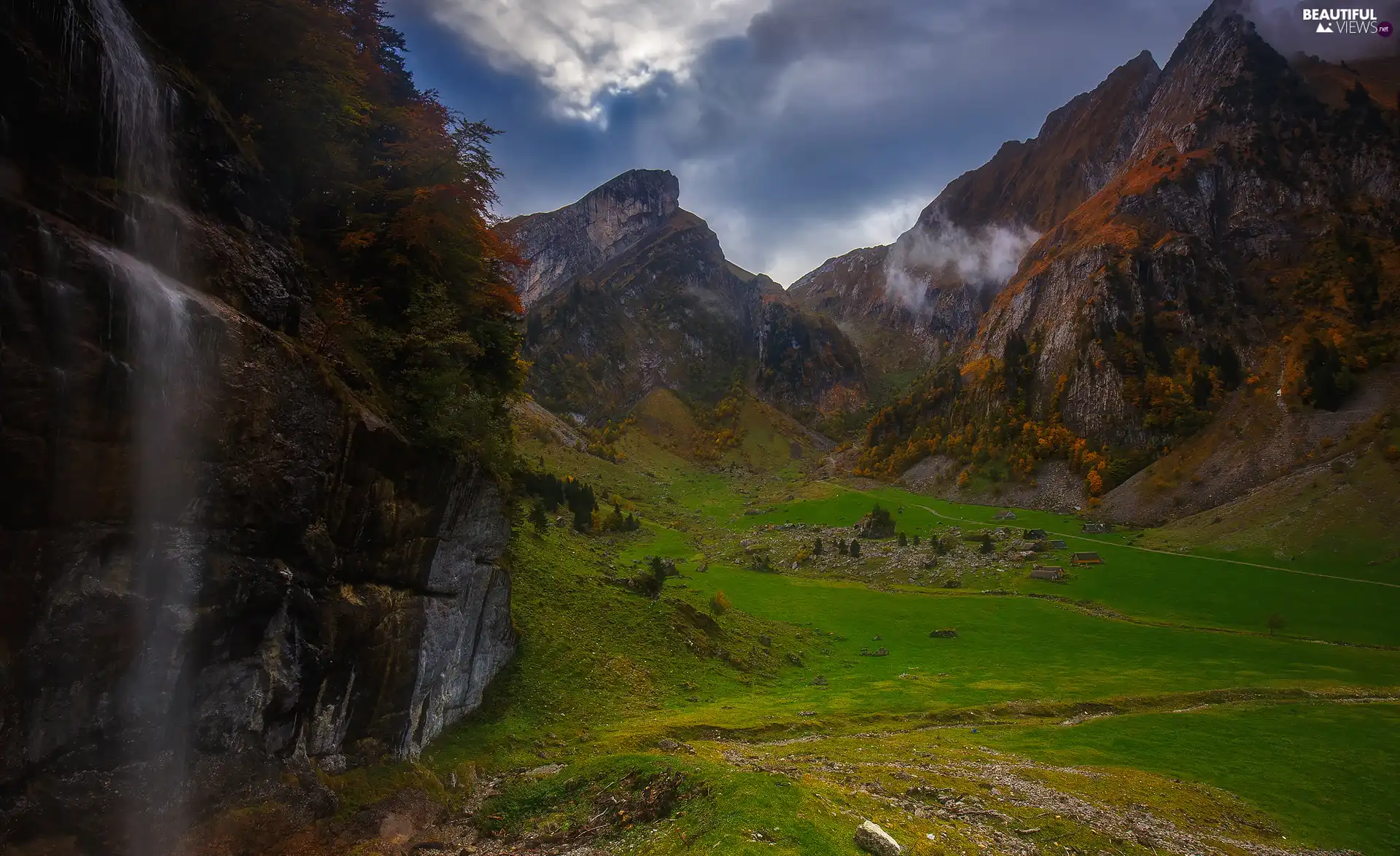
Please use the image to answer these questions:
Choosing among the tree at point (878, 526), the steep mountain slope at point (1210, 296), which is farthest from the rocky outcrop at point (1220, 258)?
the tree at point (878, 526)

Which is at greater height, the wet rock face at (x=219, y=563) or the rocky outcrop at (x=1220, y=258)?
the rocky outcrop at (x=1220, y=258)

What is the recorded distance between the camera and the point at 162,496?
13.2 metres

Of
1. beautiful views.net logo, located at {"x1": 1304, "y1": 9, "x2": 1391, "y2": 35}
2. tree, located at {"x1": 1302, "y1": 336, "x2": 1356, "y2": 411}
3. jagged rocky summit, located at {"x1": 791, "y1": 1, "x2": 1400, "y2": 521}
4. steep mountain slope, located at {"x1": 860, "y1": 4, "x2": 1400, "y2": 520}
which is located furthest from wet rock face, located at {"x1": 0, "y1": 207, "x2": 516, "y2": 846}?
beautiful views.net logo, located at {"x1": 1304, "y1": 9, "x2": 1391, "y2": 35}

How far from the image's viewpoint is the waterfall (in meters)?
12.7

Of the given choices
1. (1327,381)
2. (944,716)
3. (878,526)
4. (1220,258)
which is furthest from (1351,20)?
(944,716)

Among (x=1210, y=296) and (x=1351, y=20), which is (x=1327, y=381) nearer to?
(x=1210, y=296)

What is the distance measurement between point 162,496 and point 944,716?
3715cm

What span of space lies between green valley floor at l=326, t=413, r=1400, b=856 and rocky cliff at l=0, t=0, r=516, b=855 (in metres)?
3.98

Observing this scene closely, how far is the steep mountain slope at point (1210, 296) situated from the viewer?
415 ft

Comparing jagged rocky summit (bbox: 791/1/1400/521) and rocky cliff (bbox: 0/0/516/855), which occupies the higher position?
jagged rocky summit (bbox: 791/1/1400/521)

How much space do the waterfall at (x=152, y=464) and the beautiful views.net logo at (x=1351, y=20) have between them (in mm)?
187271

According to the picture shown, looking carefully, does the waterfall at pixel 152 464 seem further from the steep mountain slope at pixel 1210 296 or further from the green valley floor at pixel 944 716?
the steep mountain slope at pixel 1210 296

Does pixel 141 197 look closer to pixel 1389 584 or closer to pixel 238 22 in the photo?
pixel 238 22

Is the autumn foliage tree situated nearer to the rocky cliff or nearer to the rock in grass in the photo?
the rocky cliff
